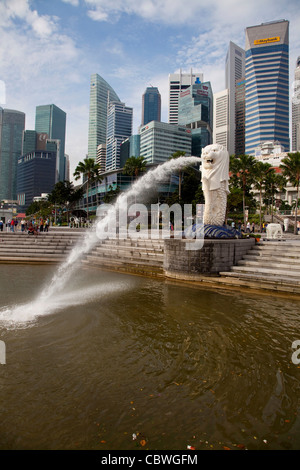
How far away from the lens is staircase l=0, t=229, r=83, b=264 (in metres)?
18.0

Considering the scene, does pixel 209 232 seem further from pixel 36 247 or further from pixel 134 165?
pixel 134 165

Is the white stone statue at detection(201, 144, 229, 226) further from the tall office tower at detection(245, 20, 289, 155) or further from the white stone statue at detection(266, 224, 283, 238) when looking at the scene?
the tall office tower at detection(245, 20, 289, 155)

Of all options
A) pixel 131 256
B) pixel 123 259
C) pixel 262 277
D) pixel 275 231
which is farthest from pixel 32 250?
pixel 275 231

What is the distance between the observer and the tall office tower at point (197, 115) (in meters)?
144

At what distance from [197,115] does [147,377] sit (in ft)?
595

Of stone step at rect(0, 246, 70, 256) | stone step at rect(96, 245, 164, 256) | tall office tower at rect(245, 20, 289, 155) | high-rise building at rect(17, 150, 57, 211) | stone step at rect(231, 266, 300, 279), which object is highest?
tall office tower at rect(245, 20, 289, 155)

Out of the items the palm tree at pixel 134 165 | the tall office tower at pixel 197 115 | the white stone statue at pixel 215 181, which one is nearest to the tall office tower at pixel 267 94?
the tall office tower at pixel 197 115

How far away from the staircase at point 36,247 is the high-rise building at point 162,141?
99.1 meters

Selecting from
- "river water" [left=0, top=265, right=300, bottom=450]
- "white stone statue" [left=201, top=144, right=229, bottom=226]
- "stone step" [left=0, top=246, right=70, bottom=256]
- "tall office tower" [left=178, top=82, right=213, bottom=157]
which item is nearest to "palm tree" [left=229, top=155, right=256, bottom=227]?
"white stone statue" [left=201, top=144, right=229, bottom=226]

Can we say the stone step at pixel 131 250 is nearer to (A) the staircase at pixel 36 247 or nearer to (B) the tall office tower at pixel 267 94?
(A) the staircase at pixel 36 247

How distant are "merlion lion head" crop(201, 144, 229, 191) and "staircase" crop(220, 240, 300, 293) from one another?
397 centimetres

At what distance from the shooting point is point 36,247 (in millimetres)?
19438

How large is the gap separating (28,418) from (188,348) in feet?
9.89

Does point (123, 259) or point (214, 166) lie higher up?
A: point (214, 166)
